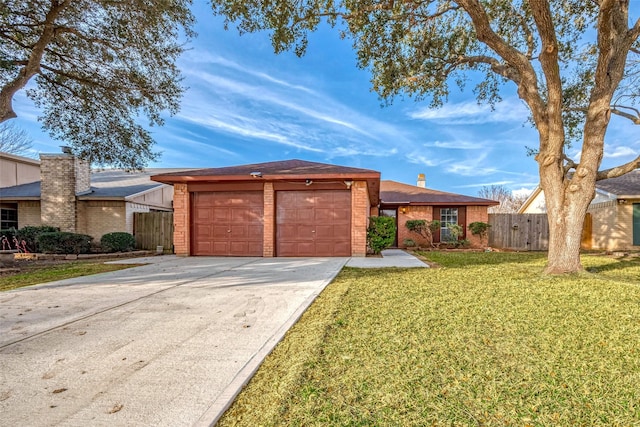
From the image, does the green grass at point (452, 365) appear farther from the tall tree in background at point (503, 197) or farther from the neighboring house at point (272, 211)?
the tall tree in background at point (503, 197)

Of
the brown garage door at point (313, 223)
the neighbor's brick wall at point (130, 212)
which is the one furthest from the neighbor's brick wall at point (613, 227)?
the neighbor's brick wall at point (130, 212)

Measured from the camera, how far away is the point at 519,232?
15422 millimetres

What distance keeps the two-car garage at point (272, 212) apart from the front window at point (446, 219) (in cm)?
728

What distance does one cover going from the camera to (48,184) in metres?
12.7

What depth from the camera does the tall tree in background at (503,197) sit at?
37500 mm

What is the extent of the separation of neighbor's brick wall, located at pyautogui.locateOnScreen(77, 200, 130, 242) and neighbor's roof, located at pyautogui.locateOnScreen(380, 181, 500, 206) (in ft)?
39.5

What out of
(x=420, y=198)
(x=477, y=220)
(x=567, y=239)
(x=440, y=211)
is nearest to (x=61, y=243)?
(x=567, y=239)

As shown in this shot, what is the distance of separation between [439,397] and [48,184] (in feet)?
53.4

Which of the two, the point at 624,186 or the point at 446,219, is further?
the point at 446,219

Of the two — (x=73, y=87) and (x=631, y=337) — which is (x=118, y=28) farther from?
(x=631, y=337)

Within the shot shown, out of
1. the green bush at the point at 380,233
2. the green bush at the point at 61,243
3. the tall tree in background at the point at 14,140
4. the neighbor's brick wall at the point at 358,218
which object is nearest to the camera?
the neighbor's brick wall at the point at 358,218

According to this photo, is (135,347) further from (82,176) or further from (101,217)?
(82,176)

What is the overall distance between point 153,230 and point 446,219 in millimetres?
14108

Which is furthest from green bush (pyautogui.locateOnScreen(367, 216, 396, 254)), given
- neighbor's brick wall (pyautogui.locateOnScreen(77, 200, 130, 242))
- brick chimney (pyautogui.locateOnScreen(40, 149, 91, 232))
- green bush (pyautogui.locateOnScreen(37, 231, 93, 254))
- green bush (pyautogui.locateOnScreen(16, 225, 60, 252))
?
green bush (pyautogui.locateOnScreen(16, 225, 60, 252))
